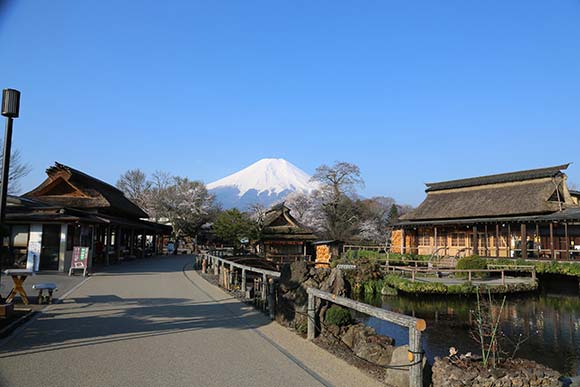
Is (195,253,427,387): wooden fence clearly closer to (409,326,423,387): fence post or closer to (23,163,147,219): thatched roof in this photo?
(409,326,423,387): fence post

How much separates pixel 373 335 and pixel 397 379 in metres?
2.23

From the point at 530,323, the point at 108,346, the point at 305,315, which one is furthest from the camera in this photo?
the point at 530,323

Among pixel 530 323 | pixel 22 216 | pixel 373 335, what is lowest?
pixel 530 323

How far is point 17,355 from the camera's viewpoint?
588cm

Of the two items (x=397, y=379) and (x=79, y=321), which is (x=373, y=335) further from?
(x=79, y=321)

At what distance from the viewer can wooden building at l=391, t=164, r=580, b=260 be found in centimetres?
2752

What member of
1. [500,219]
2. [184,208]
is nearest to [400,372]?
[500,219]

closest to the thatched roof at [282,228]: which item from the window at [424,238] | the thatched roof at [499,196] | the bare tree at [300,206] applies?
the window at [424,238]

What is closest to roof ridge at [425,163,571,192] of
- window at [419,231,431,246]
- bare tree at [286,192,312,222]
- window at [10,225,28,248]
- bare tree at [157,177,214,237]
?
window at [419,231,431,246]

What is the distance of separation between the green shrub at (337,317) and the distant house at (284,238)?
961 inches

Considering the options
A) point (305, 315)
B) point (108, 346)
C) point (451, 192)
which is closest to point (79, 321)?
point (108, 346)

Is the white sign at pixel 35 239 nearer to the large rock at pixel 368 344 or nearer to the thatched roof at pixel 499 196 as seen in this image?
the large rock at pixel 368 344

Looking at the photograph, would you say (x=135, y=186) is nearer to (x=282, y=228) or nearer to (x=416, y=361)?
(x=282, y=228)

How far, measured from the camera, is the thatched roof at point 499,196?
97.7 ft
